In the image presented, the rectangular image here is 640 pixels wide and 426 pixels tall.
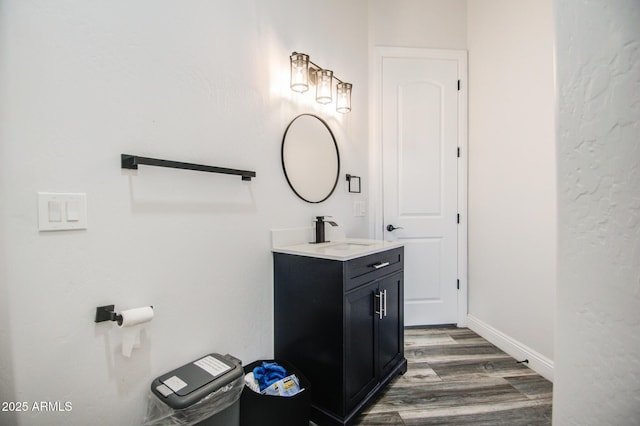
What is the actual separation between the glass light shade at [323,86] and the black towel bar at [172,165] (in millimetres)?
813

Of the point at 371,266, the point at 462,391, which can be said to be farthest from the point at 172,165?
the point at 462,391

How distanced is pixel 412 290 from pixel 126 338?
2.20 metres

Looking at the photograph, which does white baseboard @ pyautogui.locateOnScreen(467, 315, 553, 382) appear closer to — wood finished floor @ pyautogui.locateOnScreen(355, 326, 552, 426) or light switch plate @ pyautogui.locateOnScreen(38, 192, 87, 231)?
wood finished floor @ pyautogui.locateOnScreen(355, 326, 552, 426)

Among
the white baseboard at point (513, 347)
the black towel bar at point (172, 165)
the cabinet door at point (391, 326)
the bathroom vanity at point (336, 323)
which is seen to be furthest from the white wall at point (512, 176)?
the black towel bar at point (172, 165)

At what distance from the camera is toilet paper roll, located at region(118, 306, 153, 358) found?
39.7 inches

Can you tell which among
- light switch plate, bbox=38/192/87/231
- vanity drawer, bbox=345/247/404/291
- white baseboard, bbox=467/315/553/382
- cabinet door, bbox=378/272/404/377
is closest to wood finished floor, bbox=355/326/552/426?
white baseboard, bbox=467/315/553/382

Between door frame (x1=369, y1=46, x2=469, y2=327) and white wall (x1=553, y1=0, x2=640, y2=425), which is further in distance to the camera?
door frame (x1=369, y1=46, x2=469, y2=327)

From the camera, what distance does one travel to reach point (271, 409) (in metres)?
1.21

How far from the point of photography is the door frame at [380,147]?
8.26ft

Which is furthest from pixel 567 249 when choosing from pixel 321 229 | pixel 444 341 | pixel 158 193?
pixel 444 341

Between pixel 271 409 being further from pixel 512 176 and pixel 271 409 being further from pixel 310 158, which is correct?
pixel 512 176

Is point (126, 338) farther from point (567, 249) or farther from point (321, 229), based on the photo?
point (567, 249)

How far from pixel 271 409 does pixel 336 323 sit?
45cm

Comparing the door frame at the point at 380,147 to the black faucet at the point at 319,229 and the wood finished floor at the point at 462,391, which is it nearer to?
the wood finished floor at the point at 462,391
